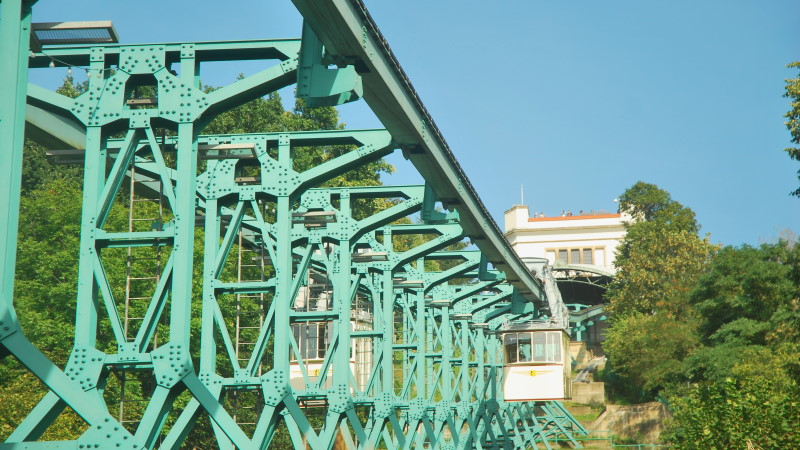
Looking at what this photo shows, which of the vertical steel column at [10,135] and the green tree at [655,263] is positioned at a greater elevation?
the green tree at [655,263]

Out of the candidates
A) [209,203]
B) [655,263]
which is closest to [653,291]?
[655,263]

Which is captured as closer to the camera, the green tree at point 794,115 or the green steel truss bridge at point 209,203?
the green steel truss bridge at point 209,203

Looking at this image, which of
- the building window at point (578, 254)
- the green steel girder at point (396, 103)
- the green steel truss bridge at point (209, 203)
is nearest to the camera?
the green steel truss bridge at point (209, 203)

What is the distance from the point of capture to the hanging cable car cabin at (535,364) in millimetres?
36531

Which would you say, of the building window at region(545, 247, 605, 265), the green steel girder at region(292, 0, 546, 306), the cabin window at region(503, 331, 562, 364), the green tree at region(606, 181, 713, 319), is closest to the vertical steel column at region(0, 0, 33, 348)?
the green steel girder at region(292, 0, 546, 306)

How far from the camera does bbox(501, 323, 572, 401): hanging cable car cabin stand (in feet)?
120

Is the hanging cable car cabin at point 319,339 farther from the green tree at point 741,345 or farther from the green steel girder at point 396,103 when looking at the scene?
the green tree at point 741,345

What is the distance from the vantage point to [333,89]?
→ 1389cm

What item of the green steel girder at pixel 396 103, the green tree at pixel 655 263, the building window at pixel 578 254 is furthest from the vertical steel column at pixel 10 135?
the building window at pixel 578 254

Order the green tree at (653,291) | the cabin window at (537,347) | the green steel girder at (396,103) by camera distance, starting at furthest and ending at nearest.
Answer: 1. the green tree at (653,291)
2. the cabin window at (537,347)
3. the green steel girder at (396,103)

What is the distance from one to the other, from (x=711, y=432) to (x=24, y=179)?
45661 mm

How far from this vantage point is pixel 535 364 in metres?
36.6

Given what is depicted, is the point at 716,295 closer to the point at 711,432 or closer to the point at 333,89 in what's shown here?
the point at 711,432

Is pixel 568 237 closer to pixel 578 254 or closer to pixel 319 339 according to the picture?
pixel 578 254
